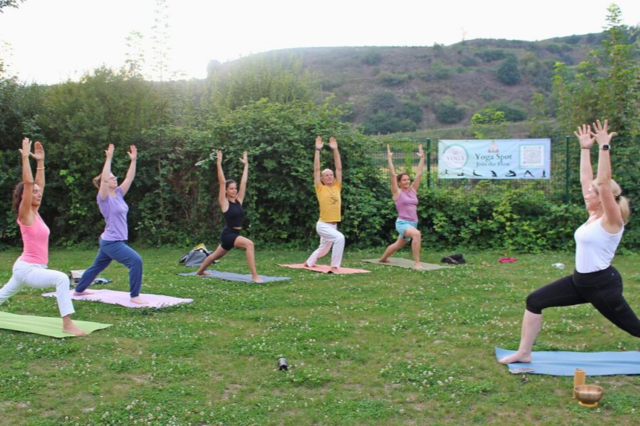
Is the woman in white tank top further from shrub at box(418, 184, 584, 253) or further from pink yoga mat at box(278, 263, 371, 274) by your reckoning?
shrub at box(418, 184, 584, 253)

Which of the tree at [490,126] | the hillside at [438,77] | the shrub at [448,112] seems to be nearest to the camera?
the tree at [490,126]

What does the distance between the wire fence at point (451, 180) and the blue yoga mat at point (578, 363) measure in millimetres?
9048

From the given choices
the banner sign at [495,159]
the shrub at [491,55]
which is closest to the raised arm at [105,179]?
the banner sign at [495,159]

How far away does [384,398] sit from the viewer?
511cm

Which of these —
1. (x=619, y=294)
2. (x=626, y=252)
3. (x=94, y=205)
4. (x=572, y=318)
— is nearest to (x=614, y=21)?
(x=626, y=252)

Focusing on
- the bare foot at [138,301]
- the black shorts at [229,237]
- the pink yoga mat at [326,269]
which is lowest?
the pink yoga mat at [326,269]

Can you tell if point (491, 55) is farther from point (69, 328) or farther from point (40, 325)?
point (69, 328)

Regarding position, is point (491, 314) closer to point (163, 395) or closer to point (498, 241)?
point (163, 395)

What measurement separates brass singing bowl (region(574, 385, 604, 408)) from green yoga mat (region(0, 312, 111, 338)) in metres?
5.13

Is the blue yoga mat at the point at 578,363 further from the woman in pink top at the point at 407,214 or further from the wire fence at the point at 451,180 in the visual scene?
the wire fence at the point at 451,180

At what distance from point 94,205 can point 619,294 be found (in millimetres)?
13135

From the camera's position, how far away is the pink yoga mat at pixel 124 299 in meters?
8.47

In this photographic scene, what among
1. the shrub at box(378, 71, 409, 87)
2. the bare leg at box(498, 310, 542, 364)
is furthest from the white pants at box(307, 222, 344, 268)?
the shrub at box(378, 71, 409, 87)

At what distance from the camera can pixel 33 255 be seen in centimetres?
701
